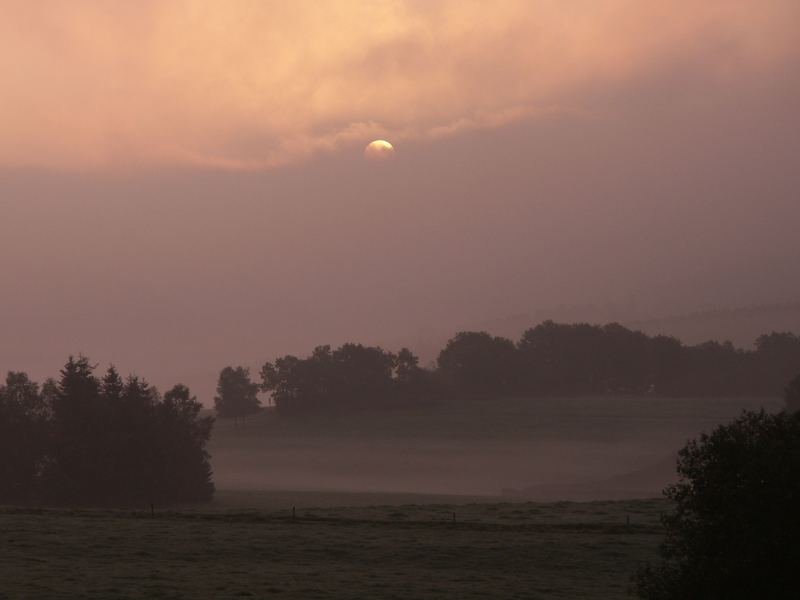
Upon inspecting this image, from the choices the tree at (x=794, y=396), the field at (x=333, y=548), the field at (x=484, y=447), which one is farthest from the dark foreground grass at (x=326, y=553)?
the tree at (x=794, y=396)

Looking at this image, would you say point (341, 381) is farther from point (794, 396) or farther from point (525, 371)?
point (794, 396)

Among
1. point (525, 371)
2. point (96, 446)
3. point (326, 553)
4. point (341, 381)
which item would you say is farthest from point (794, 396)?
point (326, 553)

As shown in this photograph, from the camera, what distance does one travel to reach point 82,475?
8312 cm

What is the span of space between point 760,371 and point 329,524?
456 feet

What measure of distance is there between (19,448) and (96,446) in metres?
8.04

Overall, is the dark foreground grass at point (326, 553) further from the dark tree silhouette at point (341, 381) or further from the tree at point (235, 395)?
the dark tree silhouette at point (341, 381)

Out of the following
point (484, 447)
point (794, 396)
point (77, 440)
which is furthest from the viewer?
point (484, 447)

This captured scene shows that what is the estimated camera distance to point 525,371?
178 m

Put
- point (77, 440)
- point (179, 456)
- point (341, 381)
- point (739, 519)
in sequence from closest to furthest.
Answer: point (739, 519), point (77, 440), point (179, 456), point (341, 381)

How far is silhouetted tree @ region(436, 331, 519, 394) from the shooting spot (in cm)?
17325

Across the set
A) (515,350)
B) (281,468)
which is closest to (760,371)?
(515,350)

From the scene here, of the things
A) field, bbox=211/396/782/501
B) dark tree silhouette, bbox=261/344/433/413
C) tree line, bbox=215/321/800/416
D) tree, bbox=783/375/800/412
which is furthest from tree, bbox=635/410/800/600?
tree line, bbox=215/321/800/416

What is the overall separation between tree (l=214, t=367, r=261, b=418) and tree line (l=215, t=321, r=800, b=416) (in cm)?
16

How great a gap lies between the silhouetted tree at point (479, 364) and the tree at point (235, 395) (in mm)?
34499
